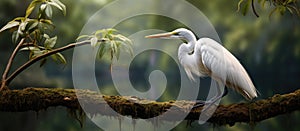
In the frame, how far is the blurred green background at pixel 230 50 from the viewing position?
211 centimetres

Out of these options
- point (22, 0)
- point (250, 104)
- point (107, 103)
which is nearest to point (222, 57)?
point (250, 104)

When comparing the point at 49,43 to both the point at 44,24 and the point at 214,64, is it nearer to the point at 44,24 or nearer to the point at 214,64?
the point at 44,24

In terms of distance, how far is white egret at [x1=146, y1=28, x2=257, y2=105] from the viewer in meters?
1.79

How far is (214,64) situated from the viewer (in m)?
1.79

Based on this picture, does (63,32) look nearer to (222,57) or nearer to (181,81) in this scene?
(181,81)

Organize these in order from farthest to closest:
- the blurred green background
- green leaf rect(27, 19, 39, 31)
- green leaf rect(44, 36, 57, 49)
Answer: the blurred green background < green leaf rect(44, 36, 57, 49) < green leaf rect(27, 19, 39, 31)

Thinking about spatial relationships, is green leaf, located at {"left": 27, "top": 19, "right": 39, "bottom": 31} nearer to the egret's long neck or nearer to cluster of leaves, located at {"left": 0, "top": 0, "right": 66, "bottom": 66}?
cluster of leaves, located at {"left": 0, "top": 0, "right": 66, "bottom": 66}

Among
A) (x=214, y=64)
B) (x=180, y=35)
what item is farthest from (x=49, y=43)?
(x=214, y=64)

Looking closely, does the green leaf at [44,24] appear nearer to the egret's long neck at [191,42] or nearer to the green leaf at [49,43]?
the green leaf at [49,43]

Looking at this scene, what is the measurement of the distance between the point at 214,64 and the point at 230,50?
1.16ft

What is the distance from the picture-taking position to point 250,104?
5.77 ft

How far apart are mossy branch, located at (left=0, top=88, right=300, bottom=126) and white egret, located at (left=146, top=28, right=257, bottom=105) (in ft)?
0.24

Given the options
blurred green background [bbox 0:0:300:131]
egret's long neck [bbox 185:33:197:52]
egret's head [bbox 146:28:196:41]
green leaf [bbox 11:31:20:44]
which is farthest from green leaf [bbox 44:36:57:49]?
egret's long neck [bbox 185:33:197:52]

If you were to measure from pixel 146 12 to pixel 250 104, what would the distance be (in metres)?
0.73
